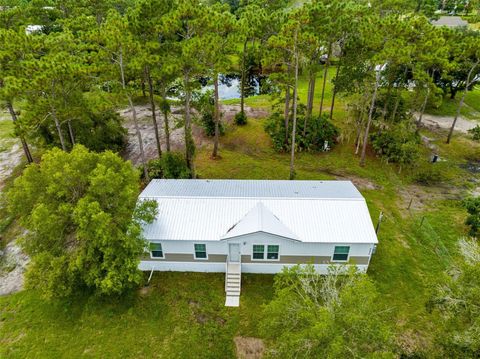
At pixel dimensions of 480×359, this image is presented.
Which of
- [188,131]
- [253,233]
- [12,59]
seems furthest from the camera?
[188,131]

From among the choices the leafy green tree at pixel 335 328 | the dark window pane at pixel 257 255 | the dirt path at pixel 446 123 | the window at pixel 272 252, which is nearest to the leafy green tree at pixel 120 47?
the dark window pane at pixel 257 255

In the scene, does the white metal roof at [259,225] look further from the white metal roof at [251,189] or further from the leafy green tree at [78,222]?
the leafy green tree at [78,222]

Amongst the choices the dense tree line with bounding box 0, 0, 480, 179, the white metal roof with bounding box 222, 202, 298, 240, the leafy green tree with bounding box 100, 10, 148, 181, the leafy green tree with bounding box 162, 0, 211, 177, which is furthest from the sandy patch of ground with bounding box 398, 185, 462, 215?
the leafy green tree with bounding box 100, 10, 148, 181

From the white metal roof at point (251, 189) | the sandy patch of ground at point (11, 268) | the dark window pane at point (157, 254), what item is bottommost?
the sandy patch of ground at point (11, 268)

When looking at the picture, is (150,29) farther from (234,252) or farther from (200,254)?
(234,252)

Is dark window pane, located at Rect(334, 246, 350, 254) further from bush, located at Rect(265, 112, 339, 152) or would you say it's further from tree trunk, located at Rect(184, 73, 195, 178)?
bush, located at Rect(265, 112, 339, 152)

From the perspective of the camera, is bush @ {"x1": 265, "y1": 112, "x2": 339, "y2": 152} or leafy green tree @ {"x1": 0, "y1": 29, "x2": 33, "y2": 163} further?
bush @ {"x1": 265, "y1": 112, "x2": 339, "y2": 152}

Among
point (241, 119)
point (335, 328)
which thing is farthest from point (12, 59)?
point (335, 328)
